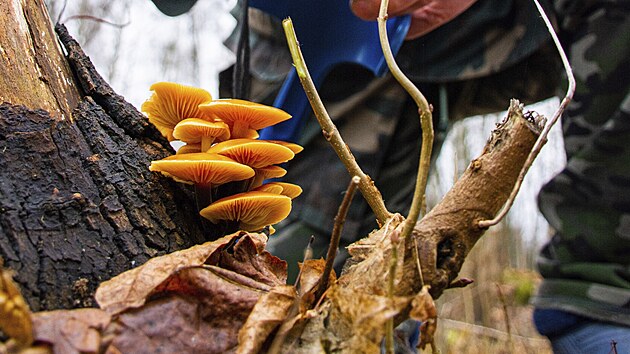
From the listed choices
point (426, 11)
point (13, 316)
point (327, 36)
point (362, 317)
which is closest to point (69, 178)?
point (13, 316)

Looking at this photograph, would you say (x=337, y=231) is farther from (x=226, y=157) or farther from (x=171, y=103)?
(x=171, y=103)

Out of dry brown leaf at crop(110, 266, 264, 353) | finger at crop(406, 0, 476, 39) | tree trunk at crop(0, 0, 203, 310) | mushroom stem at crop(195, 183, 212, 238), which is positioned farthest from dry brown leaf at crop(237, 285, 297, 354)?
finger at crop(406, 0, 476, 39)

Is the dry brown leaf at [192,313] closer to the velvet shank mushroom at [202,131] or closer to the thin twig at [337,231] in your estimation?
the thin twig at [337,231]

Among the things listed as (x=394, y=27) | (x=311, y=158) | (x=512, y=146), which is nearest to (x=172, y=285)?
(x=512, y=146)

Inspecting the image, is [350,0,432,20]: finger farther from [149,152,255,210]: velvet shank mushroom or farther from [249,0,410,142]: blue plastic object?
[149,152,255,210]: velvet shank mushroom

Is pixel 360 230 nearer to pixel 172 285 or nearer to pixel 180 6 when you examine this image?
pixel 180 6

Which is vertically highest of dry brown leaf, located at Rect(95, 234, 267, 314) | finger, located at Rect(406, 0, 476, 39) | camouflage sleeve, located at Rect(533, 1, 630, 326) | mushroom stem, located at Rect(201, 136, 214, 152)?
finger, located at Rect(406, 0, 476, 39)

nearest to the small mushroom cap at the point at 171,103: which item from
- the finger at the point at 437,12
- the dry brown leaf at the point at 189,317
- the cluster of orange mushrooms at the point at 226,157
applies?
the cluster of orange mushrooms at the point at 226,157
